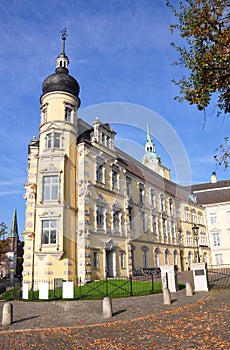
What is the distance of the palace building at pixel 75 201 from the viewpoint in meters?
26.0

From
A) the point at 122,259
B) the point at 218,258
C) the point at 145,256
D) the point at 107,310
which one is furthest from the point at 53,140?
the point at 218,258

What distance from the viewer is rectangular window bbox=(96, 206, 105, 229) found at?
29.5 meters

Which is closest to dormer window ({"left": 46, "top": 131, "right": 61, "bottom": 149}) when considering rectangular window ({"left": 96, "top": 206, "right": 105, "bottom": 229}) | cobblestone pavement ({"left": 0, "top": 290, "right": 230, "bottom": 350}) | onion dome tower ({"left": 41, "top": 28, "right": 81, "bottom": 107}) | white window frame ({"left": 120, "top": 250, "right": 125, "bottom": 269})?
onion dome tower ({"left": 41, "top": 28, "right": 81, "bottom": 107})

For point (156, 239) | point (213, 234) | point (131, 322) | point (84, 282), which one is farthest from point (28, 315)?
point (213, 234)

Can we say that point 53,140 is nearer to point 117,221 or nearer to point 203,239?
point 117,221

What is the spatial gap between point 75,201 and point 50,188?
2.51 meters

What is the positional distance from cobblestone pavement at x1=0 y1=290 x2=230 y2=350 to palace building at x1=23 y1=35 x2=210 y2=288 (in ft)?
34.0

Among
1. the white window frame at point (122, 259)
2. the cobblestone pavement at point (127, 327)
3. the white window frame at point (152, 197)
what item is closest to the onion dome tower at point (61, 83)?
the white window frame at point (122, 259)

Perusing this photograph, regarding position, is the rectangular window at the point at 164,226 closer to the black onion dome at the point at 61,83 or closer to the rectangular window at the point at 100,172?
the rectangular window at the point at 100,172

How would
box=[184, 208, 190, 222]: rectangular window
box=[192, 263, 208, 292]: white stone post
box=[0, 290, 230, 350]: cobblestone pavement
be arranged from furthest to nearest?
1. box=[184, 208, 190, 222]: rectangular window
2. box=[192, 263, 208, 292]: white stone post
3. box=[0, 290, 230, 350]: cobblestone pavement

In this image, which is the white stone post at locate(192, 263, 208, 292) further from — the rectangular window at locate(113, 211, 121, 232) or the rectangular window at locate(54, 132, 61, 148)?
the rectangular window at locate(54, 132, 61, 148)

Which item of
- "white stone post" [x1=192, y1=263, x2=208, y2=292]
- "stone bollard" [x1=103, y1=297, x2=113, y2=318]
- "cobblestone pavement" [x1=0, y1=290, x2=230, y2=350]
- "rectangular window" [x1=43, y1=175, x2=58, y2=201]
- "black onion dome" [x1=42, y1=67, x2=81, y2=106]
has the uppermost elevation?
"black onion dome" [x1=42, y1=67, x2=81, y2=106]

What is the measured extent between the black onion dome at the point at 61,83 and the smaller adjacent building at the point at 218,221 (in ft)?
119

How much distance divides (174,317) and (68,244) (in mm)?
15604
